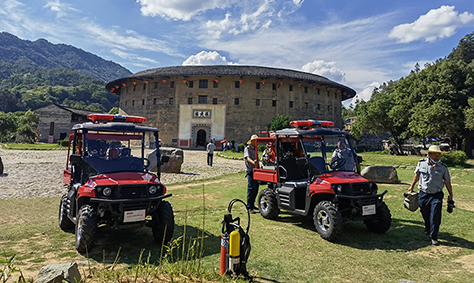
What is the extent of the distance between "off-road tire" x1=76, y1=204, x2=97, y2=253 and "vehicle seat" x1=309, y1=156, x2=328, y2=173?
404 cm

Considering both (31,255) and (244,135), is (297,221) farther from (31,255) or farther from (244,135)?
(244,135)

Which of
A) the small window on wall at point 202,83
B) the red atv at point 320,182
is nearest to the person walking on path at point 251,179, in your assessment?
the red atv at point 320,182

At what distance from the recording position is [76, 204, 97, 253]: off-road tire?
409 centimetres

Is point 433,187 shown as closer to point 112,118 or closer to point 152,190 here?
point 152,190

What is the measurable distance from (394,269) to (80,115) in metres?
58.9

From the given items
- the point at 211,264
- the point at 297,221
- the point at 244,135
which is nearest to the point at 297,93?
the point at 244,135

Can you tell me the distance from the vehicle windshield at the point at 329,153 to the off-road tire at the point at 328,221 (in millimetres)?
871

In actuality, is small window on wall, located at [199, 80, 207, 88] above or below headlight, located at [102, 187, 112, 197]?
above

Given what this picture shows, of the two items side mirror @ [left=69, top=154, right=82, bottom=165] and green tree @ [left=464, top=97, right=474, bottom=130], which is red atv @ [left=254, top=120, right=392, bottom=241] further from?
green tree @ [left=464, top=97, right=474, bottom=130]

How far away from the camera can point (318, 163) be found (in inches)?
230

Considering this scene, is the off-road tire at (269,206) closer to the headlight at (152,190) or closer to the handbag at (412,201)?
the handbag at (412,201)

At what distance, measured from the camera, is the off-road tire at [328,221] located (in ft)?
16.0

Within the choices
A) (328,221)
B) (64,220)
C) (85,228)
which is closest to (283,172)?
(328,221)

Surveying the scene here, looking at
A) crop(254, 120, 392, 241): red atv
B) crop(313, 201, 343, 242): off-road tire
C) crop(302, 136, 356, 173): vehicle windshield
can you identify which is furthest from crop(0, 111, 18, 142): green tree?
crop(313, 201, 343, 242): off-road tire
